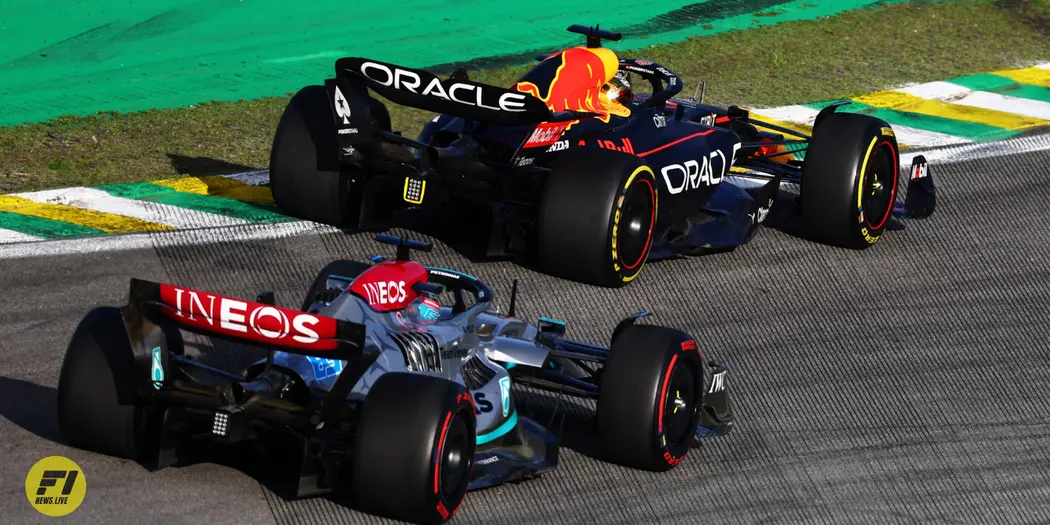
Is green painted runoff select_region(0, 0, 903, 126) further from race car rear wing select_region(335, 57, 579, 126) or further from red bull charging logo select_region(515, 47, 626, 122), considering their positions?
race car rear wing select_region(335, 57, 579, 126)

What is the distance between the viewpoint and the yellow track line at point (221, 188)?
40.6 feet

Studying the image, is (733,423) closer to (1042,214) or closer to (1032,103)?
(1042,214)

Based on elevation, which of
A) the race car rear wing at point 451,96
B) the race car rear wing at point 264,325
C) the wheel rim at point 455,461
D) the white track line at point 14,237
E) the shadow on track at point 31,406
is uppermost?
the race car rear wing at point 264,325

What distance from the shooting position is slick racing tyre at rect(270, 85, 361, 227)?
37.4 feet

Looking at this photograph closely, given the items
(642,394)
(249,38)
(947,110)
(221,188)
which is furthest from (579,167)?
(249,38)

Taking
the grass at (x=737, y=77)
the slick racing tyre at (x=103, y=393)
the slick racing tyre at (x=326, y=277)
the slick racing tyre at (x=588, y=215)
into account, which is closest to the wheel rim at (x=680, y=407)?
the slick racing tyre at (x=326, y=277)

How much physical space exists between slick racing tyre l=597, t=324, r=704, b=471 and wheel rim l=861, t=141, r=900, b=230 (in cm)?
442

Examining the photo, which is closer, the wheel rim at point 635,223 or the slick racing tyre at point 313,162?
the wheel rim at point 635,223

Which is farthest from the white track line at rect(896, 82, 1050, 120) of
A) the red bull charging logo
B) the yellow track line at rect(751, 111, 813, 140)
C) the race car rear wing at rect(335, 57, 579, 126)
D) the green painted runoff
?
the race car rear wing at rect(335, 57, 579, 126)

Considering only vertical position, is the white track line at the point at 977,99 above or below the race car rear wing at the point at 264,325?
below

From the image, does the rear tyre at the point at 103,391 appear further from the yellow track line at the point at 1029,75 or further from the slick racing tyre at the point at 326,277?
the yellow track line at the point at 1029,75

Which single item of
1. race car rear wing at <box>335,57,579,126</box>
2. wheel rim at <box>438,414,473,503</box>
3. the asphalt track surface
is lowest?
the asphalt track surface

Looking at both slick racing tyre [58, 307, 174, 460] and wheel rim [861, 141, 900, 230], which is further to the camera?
wheel rim [861, 141, 900, 230]

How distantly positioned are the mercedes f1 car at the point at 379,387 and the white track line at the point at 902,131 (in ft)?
21.9
